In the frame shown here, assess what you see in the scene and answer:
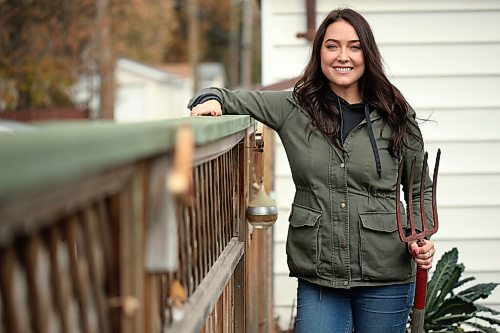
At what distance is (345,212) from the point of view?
3990mm

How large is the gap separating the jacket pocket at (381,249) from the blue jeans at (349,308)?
2.6 inches

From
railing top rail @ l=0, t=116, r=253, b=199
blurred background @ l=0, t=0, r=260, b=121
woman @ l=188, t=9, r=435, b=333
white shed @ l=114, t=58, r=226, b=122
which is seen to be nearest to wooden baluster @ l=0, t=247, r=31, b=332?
railing top rail @ l=0, t=116, r=253, b=199

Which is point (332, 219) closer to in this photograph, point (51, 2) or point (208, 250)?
point (208, 250)

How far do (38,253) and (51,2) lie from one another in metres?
27.7

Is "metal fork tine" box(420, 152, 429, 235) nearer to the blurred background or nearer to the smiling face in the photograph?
the smiling face

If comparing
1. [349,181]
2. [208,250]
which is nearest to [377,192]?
[349,181]

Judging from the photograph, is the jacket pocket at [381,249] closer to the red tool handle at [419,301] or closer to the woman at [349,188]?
the woman at [349,188]

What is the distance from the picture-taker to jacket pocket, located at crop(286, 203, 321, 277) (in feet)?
13.2

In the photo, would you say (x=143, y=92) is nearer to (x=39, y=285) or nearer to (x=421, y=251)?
(x=421, y=251)

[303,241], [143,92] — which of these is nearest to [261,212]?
[303,241]

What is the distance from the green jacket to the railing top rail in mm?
2265

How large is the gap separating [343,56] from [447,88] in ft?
10.3

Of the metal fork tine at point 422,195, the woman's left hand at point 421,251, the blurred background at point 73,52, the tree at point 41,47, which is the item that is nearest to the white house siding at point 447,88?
the metal fork tine at point 422,195

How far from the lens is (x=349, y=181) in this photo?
4020 mm
